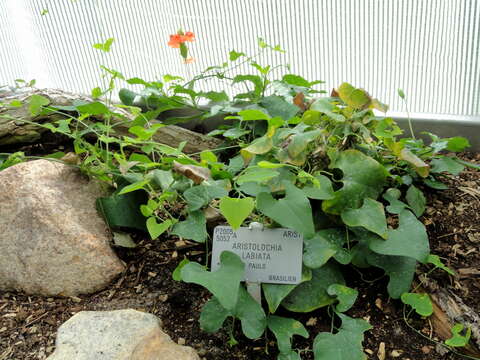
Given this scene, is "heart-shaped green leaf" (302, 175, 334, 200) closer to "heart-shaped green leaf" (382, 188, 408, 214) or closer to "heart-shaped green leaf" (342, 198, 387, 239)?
"heart-shaped green leaf" (342, 198, 387, 239)

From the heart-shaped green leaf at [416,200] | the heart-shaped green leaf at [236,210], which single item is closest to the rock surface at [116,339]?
the heart-shaped green leaf at [236,210]

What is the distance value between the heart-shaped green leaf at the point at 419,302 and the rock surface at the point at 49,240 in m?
0.71

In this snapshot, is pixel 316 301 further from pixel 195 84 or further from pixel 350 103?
pixel 195 84

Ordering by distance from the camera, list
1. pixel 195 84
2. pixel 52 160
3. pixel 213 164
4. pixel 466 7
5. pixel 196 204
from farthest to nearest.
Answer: pixel 195 84 → pixel 466 7 → pixel 52 160 → pixel 213 164 → pixel 196 204

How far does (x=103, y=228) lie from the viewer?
1.23 meters

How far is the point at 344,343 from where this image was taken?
893 mm

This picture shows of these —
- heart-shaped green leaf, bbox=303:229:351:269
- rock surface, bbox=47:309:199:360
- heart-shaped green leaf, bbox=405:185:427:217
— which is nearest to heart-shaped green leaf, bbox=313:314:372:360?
heart-shaped green leaf, bbox=303:229:351:269

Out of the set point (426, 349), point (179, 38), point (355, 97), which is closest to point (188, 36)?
point (179, 38)

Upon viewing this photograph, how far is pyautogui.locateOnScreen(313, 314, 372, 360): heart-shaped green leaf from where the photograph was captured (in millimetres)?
864

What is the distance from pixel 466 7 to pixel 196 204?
1197 millimetres

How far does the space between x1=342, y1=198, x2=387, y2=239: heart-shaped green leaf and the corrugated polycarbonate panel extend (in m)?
0.80

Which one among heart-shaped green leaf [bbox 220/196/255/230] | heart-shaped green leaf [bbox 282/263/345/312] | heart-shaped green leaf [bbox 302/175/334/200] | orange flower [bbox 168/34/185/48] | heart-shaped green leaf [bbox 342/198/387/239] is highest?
orange flower [bbox 168/34/185/48]

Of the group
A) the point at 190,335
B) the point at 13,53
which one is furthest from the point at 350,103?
the point at 13,53

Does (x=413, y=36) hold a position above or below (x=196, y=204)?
above
